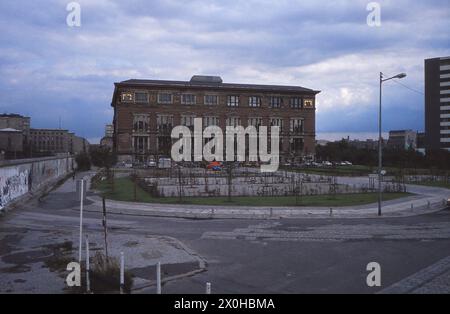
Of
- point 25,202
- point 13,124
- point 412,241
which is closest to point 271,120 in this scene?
point 13,124

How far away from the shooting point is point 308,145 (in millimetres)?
122062

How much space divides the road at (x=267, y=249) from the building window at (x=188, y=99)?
8731 centimetres

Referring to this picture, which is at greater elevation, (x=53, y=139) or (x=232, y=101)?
(x=232, y=101)

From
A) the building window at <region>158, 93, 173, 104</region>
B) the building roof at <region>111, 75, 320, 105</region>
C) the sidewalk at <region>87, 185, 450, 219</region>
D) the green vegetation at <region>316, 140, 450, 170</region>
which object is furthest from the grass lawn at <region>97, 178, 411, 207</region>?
the building window at <region>158, 93, 173, 104</region>

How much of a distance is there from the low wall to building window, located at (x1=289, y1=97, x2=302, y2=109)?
76.8m

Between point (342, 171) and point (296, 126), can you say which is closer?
point (342, 171)

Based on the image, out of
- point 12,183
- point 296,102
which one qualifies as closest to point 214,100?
point 296,102

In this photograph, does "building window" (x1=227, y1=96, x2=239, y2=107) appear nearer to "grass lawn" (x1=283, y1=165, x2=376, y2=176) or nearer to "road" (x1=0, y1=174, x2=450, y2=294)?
"grass lawn" (x1=283, y1=165, x2=376, y2=176)

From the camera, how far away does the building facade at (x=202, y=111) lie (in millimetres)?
108938

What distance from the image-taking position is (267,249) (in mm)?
16094

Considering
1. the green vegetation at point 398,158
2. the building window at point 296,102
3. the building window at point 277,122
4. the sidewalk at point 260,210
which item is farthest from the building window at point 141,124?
the sidewalk at point 260,210

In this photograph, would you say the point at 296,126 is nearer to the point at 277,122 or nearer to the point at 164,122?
the point at 277,122

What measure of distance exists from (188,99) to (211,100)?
19.5 ft

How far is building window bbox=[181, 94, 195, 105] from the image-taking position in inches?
4454
